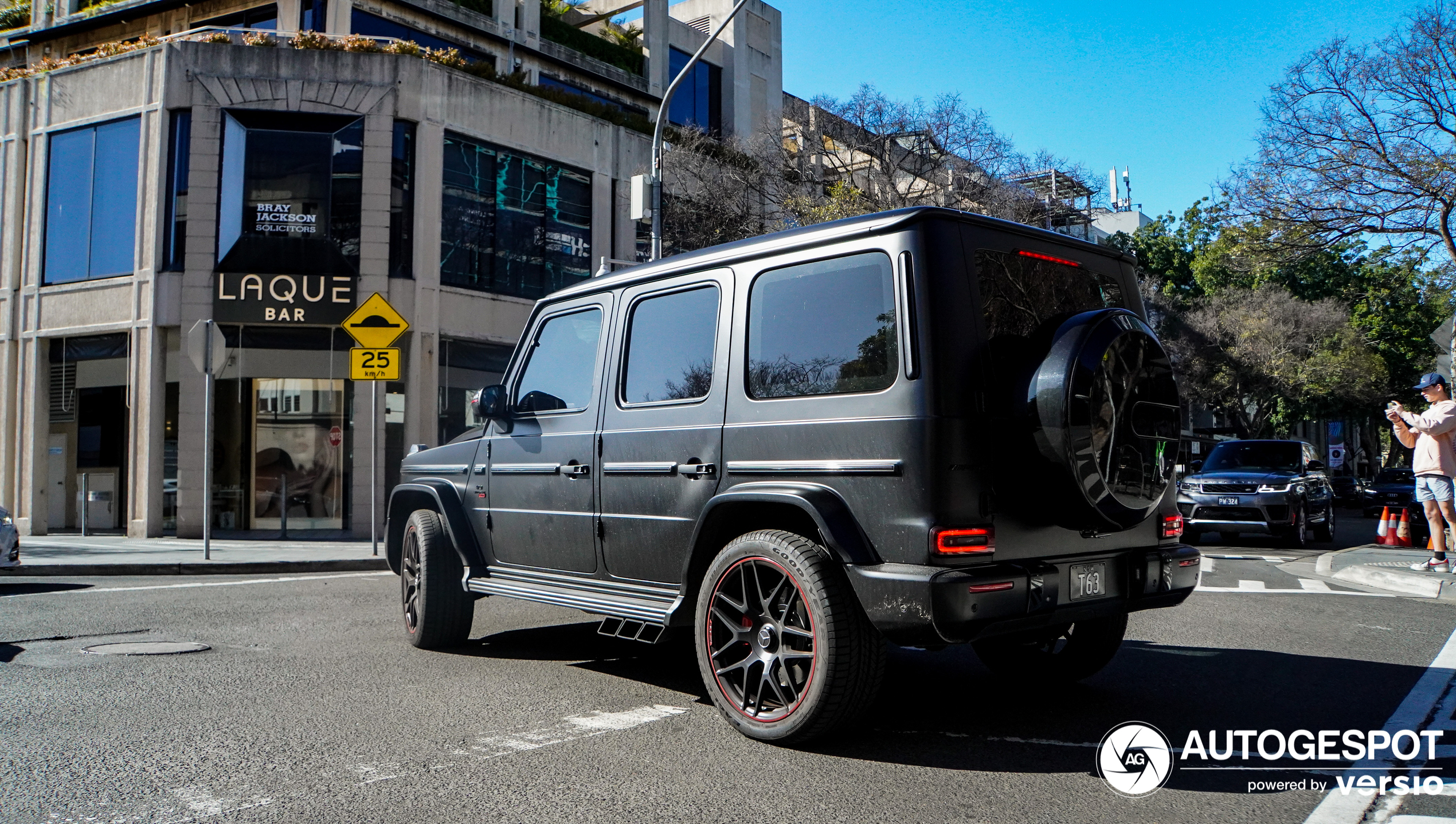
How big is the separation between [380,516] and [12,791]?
1468 cm

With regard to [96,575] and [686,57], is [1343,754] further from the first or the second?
[686,57]

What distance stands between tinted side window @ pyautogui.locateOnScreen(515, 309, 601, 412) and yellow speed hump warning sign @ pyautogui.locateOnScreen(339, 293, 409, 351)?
819 cm

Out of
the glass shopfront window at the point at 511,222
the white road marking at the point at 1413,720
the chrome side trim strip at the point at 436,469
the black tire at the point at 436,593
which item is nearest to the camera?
the white road marking at the point at 1413,720

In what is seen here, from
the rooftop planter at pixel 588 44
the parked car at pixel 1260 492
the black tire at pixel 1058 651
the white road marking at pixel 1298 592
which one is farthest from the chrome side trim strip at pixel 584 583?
the rooftop planter at pixel 588 44

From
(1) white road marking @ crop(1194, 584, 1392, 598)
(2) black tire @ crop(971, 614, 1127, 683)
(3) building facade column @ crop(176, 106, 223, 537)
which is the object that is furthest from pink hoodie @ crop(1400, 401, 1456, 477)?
(3) building facade column @ crop(176, 106, 223, 537)

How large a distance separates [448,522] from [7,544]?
7.19 metres

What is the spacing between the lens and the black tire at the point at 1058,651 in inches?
201

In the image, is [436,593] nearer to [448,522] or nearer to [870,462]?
[448,522]

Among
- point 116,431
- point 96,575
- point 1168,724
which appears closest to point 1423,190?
point 1168,724

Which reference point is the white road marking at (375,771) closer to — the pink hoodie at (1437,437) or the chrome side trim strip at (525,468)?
the chrome side trim strip at (525,468)

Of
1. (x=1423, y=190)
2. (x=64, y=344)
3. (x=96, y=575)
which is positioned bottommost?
(x=96, y=575)

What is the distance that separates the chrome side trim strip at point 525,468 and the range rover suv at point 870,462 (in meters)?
0.13

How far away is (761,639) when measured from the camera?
4.25m

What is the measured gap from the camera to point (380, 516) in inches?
707
